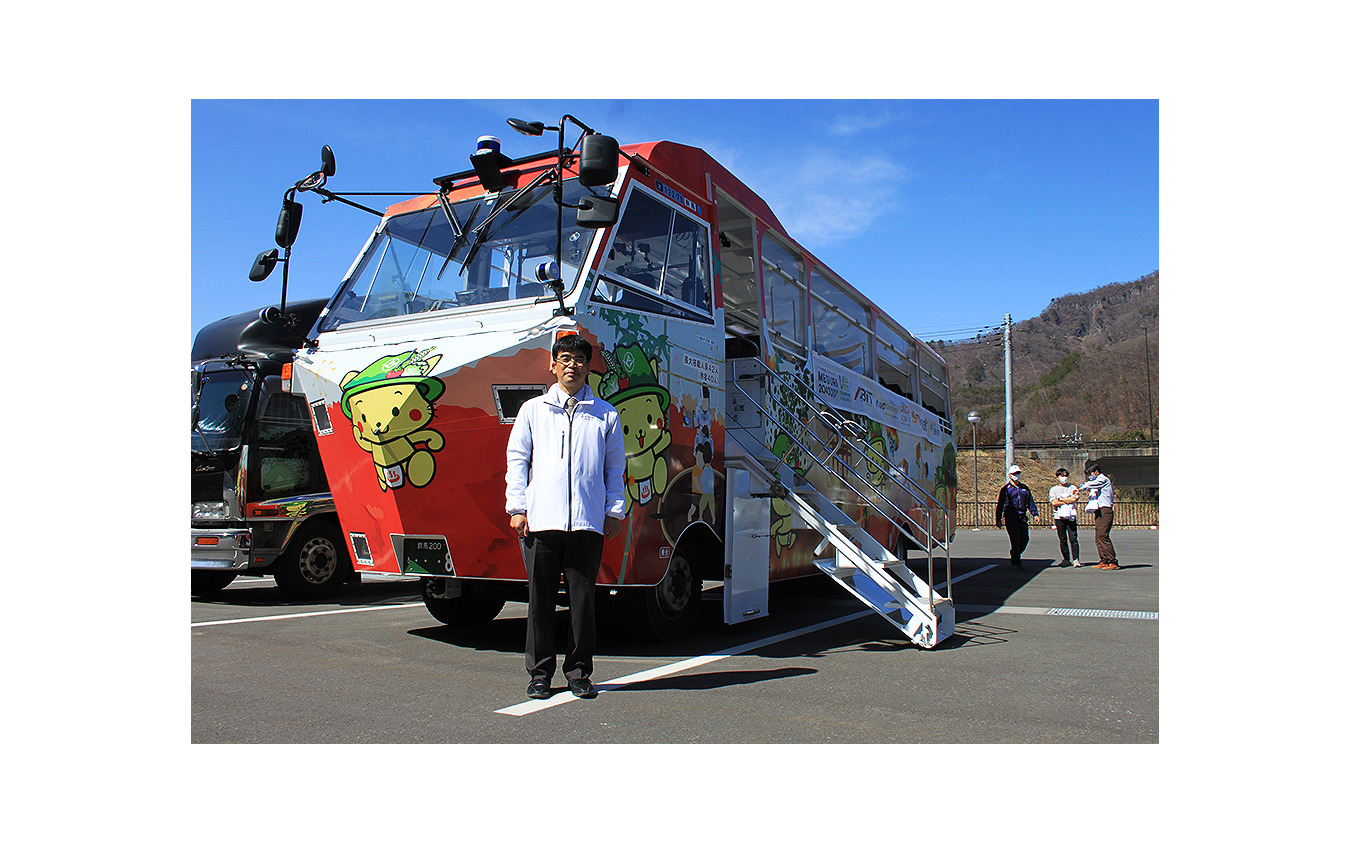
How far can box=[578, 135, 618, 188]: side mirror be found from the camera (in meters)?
4.75

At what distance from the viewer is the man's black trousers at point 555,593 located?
15.5 ft

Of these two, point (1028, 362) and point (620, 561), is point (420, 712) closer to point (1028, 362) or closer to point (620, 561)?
point (620, 561)

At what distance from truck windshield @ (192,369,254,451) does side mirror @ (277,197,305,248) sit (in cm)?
394

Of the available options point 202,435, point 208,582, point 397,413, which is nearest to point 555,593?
point 397,413

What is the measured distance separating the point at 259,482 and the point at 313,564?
A: 1.12 meters

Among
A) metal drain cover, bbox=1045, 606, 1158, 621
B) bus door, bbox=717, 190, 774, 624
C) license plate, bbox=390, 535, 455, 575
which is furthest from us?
metal drain cover, bbox=1045, 606, 1158, 621

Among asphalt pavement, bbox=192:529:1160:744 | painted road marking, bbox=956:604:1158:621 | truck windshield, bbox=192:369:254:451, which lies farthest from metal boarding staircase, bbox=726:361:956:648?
truck windshield, bbox=192:369:254:451

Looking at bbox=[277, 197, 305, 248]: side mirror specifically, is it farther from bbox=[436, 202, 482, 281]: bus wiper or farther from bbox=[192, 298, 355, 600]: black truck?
bbox=[192, 298, 355, 600]: black truck

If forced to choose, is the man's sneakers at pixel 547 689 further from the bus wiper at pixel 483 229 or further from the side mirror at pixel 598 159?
the bus wiper at pixel 483 229

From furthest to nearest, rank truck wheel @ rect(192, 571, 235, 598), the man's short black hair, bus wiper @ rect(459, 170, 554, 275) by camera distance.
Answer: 1. truck wheel @ rect(192, 571, 235, 598)
2. bus wiper @ rect(459, 170, 554, 275)
3. the man's short black hair

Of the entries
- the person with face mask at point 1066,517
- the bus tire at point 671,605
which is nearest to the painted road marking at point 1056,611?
the bus tire at point 671,605

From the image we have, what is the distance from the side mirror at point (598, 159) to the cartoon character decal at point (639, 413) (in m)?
1.10

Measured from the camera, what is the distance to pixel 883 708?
4.60m

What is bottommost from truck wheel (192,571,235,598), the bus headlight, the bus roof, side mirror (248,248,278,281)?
truck wheel (192,571,235,598)
